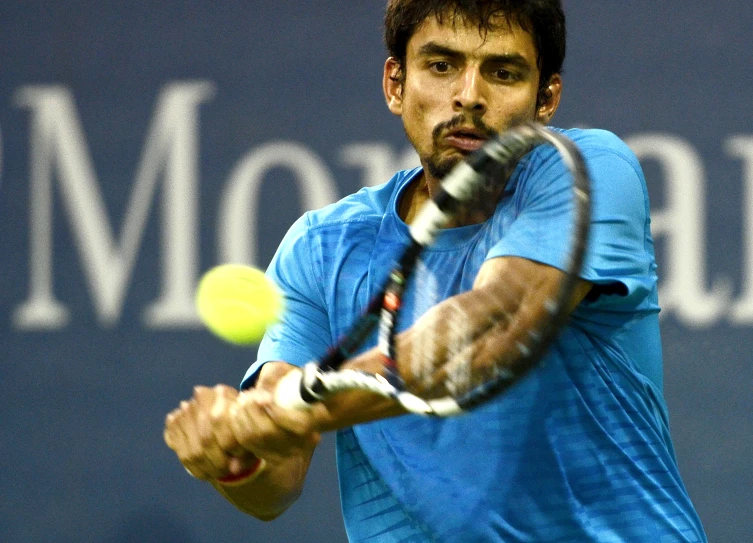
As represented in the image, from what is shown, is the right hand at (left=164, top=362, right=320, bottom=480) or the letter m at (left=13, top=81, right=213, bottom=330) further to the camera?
the letter m at (left=13, top=81, right=213, bottom=330)

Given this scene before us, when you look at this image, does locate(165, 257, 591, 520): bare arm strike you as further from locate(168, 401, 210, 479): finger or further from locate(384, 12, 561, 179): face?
locate(384, 12, 561, 179): face

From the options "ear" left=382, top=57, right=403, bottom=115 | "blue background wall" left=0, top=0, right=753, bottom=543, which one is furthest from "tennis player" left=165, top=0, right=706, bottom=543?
"blue background wall" left=0, top=0, right=753, bottom=543

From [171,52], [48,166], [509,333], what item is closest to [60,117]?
[48,166]

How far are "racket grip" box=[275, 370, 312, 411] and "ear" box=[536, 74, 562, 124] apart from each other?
827 mm

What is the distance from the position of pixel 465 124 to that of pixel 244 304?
26.5 inches

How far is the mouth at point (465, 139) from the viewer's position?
7.72 ft

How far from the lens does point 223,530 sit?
423cm

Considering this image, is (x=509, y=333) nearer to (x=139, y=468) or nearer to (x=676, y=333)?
(x=676, y=333)

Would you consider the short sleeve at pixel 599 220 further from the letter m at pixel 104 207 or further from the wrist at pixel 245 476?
the letter m at pixel 104 207

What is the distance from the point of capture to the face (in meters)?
2.34

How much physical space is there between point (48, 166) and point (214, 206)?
64cm

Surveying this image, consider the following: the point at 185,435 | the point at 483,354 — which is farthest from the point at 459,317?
the point at 185,435

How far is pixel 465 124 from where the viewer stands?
2359 millimetres

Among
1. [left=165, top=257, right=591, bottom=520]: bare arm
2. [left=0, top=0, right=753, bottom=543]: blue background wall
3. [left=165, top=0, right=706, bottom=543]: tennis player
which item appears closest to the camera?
[left=165, top=257, right=591, bottom=520]: bare arm
